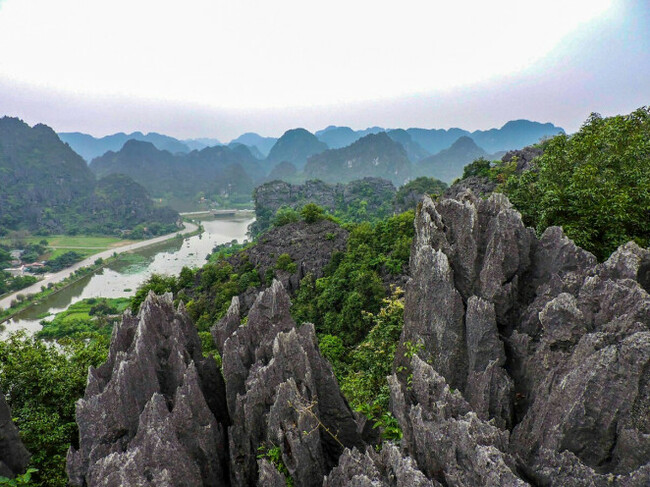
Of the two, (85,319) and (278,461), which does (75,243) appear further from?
(278,461)

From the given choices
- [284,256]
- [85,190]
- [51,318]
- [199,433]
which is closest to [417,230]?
[199,433]

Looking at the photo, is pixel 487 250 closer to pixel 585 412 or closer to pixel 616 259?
pixel 616 259

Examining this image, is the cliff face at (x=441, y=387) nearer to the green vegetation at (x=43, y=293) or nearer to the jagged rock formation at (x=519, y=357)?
the jagged rock formation at (x=519, y=357)

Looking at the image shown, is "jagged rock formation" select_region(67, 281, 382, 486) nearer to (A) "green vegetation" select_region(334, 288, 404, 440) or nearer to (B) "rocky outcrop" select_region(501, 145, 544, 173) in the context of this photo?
(A) "green vegetation" select_region(334, 288, 404, 440)

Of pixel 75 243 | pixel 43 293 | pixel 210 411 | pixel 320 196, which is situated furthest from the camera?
pixel 320 196

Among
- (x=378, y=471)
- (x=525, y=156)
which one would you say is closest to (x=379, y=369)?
(x=378, y=471)
